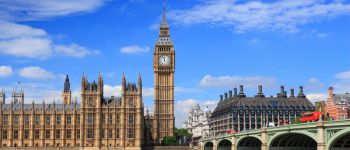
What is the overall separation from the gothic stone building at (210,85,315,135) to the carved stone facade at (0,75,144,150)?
43.7 m

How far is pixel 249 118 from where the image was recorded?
180 metres

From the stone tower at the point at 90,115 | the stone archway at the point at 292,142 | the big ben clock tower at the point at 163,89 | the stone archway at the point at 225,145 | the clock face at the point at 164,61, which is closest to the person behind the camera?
the stone archway at the point at 292,142

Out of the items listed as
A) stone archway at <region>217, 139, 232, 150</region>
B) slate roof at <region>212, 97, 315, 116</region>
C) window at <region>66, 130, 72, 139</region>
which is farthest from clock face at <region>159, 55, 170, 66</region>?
stone archway at <region>217, 139, 232, 150</region>

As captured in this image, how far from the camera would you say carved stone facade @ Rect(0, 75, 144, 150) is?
143 m

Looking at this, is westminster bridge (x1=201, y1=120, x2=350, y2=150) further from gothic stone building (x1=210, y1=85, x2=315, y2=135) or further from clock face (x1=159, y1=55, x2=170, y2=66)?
gothic stone building (x1=210, y1=85, x2=315, y2=135)

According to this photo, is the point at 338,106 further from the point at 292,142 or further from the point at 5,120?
the point at 5,120

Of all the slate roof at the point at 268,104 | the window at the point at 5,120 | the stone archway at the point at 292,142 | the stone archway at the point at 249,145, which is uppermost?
the slate roof at the point at 268,104

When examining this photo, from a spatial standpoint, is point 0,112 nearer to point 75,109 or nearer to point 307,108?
point 75,109

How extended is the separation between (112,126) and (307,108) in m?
73.4

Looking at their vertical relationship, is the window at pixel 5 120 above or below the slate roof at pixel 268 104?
below

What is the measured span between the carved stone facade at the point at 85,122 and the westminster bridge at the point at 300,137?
3500 cm

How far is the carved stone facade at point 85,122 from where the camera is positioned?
143250 mm

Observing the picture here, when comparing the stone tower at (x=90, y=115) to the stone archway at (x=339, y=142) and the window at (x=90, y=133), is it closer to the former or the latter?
the window at (x=90, y=133)

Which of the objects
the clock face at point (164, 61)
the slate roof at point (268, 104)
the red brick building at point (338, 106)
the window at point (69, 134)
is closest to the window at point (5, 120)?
the window at point (69, 134)
